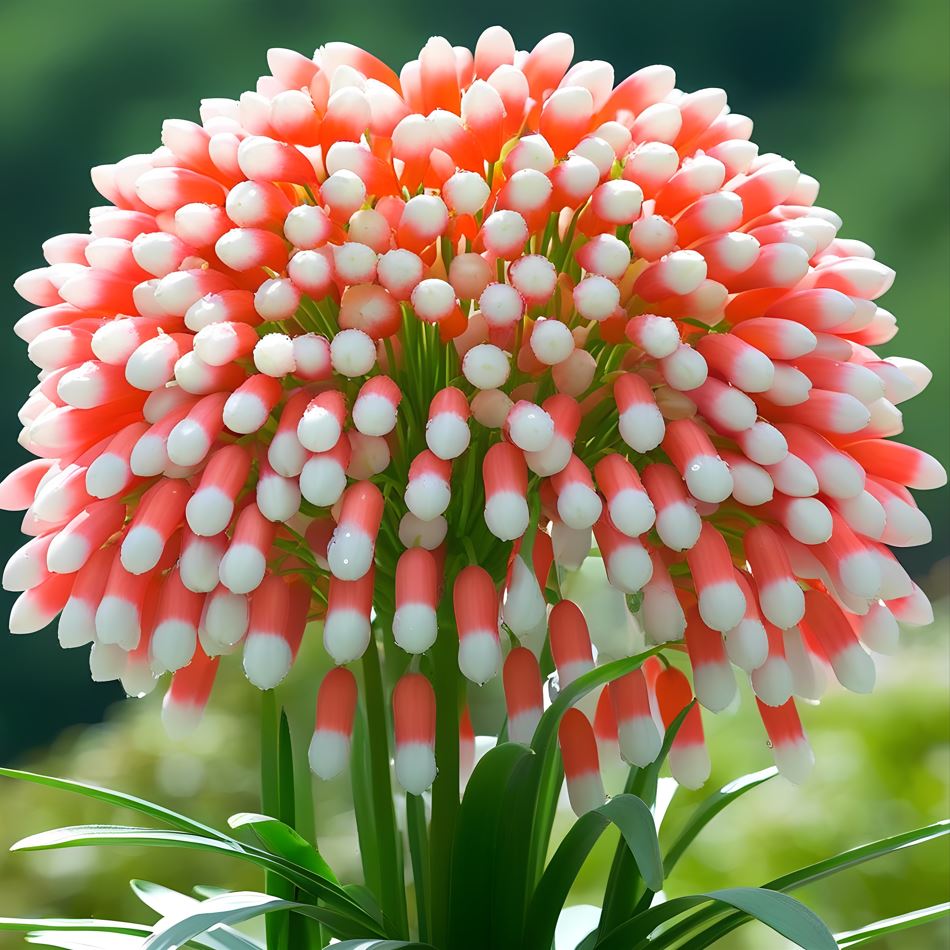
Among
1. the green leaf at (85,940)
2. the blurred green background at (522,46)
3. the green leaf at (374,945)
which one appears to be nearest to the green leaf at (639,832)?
the green leaf at (374,945)

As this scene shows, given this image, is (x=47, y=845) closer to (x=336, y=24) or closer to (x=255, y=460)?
(x=255, y=460)

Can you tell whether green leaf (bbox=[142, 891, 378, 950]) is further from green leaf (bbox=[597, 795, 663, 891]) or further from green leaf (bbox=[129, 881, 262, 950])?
green leaf (bbox=[597, 795, 663, 891])

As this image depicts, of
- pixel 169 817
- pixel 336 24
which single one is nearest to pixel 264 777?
pixel 169 817

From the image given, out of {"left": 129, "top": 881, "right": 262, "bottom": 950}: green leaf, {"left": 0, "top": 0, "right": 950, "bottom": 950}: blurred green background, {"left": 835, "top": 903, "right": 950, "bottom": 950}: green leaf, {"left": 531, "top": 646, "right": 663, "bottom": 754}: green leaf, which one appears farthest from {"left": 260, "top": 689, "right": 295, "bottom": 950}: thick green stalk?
{"left": 0, "top": 0, "right": 950, "bottom": 950}: blurred green background

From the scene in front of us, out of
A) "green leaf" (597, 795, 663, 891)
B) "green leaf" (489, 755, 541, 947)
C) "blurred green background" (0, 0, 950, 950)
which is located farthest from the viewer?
"blurred green background" (0, 0, 950, 950)

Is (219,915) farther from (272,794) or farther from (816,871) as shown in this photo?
(816,871)

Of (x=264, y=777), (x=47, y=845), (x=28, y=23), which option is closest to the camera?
(x=47, y=845)
